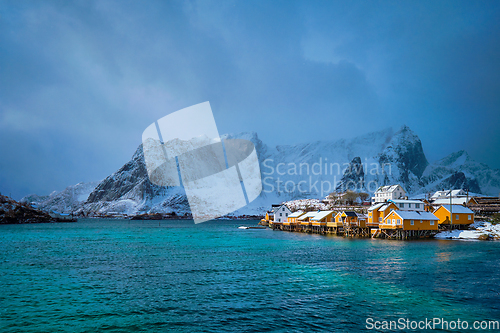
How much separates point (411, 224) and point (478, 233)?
1220 centimetres

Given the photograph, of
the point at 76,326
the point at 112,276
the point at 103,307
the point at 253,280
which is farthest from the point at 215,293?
the point at 112,276

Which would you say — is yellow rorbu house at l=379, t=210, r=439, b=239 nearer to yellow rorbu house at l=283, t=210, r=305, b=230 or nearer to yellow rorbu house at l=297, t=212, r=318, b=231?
yellow rorbu house at l=297, t=212, r=318, b=231

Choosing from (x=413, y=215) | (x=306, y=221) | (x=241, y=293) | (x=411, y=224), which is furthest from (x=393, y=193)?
(x=241, y=293)

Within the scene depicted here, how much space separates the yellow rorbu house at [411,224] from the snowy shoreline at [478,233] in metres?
2.40

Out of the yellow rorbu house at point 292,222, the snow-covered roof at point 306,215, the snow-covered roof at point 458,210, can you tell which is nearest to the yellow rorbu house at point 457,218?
the snow-covered roof at point 458,210

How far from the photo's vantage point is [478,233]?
63594 millimetres

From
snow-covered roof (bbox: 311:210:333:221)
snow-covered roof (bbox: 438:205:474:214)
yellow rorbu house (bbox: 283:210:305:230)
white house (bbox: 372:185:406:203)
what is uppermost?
white house (bbox: 372:185:406:203)

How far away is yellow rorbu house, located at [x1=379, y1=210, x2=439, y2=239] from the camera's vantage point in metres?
66.6

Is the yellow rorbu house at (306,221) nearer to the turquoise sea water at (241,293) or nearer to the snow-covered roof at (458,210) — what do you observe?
the snow-covered roof at (458,210)

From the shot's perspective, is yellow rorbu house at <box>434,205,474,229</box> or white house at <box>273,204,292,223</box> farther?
white house at <box>273,204,292,223</box>

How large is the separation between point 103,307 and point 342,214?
72.3 meters

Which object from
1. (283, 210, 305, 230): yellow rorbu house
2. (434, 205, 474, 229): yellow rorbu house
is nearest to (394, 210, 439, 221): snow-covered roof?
(434, 205, 474, 229): yellow rorbu house

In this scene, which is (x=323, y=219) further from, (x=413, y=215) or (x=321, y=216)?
(x=413, y=215)

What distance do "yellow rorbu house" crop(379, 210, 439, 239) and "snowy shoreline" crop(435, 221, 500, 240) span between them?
2.40 meters
